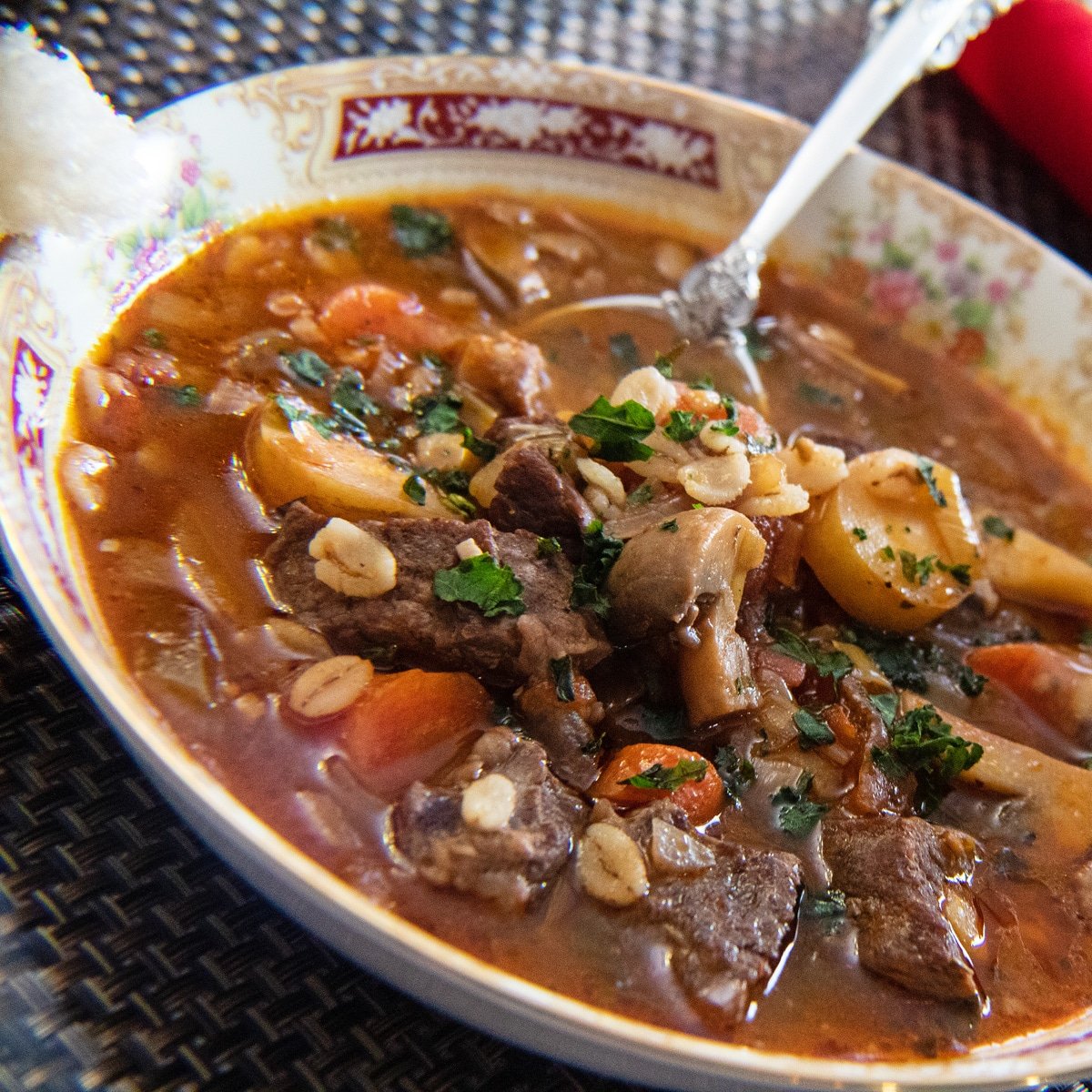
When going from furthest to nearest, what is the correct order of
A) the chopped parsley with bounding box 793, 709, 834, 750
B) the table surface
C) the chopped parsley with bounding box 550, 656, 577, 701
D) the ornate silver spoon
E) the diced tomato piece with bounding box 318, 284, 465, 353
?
the ornate silver spoon < the diced tomato piece with bounding box 318, 284, 465, 353 < the chopped parsley with bounding box 793, 709, 834, 750 < the chopped parsley with bounding box 550, 656, 577, 701 < the table surface

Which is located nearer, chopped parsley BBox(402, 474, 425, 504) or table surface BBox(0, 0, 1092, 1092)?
table surface BBox(0, 0, 1092, 1092)

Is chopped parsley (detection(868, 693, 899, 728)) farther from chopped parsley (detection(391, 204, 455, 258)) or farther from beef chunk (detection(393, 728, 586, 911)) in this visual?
chopped parsley (detection(391, 204, 455, 258))

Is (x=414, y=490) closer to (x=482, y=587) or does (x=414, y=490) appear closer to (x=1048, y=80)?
(x=482, y=587)

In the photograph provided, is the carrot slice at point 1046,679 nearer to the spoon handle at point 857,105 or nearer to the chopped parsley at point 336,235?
the spoon handle at point 857,105

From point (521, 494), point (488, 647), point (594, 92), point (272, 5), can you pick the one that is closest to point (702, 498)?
point (521, 494)

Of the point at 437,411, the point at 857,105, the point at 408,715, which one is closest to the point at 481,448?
the point at 437,411

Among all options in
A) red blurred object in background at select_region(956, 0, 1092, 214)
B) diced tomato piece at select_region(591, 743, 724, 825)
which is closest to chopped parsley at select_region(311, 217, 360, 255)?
diced tomato piece at select_region(591, 743, 724, 825)
